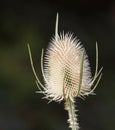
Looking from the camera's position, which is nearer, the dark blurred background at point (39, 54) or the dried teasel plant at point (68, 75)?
the dried teasel plant at point (68, 75)

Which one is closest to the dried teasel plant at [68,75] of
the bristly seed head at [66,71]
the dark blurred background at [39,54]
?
the bristly seed head at [66,71]

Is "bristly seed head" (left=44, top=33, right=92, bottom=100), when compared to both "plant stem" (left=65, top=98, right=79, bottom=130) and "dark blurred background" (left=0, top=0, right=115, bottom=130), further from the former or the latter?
"dark blurred background" (left=0, top=0, right=115, bottom=130)

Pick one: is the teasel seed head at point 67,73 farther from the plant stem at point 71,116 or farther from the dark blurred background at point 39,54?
the dark blurred background at point 39,54

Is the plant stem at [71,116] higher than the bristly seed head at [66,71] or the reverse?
the reverse

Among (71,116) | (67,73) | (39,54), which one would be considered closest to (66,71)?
(67,73)

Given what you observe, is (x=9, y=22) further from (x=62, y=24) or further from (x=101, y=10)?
(x=101, y=10)

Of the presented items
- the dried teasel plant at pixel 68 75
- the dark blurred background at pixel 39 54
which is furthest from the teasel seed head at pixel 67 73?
the dark blurred background at pixel 39 54

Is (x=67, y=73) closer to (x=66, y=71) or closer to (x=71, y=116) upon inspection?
(x=66, y=71)

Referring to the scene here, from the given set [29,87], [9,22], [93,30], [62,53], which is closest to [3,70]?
[29,87]
